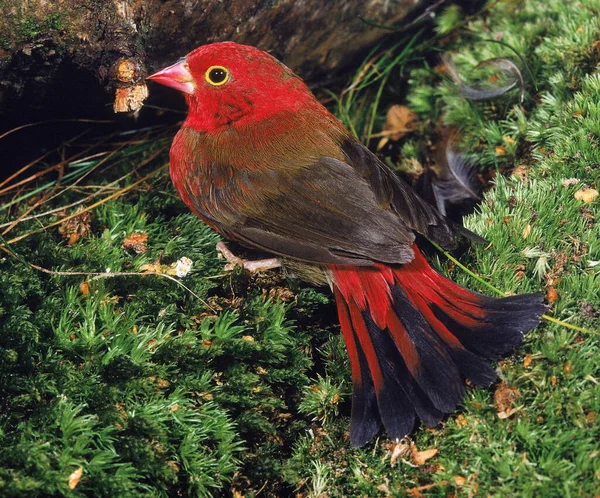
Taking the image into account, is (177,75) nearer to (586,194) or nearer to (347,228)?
(347,228)

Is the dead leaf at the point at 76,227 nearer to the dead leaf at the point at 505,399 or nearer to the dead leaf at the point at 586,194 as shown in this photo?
the dead leaf at the point at 505,399

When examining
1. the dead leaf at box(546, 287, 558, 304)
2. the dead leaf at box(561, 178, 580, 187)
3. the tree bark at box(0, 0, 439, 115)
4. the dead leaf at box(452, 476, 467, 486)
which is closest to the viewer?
the dead leaf at box(452, 476, 467, 486)

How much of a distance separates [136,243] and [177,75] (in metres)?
0.88

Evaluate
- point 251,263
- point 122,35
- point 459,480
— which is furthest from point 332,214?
point 122,35

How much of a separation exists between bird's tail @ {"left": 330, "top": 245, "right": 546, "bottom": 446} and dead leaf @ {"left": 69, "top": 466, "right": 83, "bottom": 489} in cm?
103

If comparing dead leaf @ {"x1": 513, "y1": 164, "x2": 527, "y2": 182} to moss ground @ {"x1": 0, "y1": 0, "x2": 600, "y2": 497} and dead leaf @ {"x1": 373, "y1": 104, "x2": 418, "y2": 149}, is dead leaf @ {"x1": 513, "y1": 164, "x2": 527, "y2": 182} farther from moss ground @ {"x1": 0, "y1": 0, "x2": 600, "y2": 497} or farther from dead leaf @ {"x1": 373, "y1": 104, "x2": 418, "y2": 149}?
dead leaf @ {"x1": 373, "y1": 104, "x2": 418, "y2": 149}

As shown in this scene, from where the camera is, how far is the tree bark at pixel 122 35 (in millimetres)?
3270

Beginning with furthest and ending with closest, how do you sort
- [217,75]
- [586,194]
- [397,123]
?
[397,123], [217,75], [586,194]

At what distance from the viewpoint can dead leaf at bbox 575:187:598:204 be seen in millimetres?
3367

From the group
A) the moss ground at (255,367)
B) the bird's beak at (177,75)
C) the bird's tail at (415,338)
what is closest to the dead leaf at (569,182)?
the moss ground at (255,367)

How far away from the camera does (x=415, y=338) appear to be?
2.86 m

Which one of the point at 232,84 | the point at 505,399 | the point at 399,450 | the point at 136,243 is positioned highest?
the point at 232,84

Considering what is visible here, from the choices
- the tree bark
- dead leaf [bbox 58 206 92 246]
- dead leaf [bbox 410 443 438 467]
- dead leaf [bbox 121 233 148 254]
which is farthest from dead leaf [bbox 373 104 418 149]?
dead leaf [bbox 410 443 438 467]

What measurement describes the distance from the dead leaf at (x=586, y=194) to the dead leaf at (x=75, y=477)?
2.54 meters
